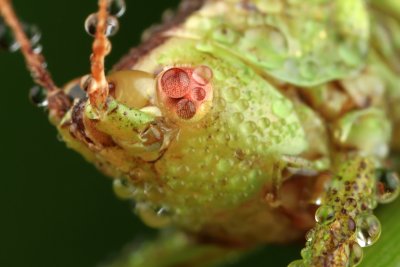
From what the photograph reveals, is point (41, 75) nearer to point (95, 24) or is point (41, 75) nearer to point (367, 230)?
point (95, 24)

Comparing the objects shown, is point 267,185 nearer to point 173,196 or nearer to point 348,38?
point 173,196

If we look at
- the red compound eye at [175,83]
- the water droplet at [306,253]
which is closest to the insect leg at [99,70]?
the red compound eye at [175,83]

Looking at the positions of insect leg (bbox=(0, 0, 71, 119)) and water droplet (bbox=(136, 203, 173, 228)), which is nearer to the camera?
insect leg (bbox=(0, 0, 71, 119))

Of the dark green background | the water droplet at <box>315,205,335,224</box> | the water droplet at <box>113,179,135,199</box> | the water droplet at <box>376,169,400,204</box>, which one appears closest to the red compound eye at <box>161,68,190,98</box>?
the water droplet at <box>113,179,135,199</box>

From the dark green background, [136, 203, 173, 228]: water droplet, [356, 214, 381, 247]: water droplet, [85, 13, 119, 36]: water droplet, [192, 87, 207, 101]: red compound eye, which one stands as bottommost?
[356, 214, 381, 247]: water droplet

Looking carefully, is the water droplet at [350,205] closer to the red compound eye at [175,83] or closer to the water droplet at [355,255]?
the water droplet at [355,255]

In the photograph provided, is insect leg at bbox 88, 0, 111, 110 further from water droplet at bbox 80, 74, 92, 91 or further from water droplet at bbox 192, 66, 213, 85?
water droplet at bbox 192, 66, 213, 85
